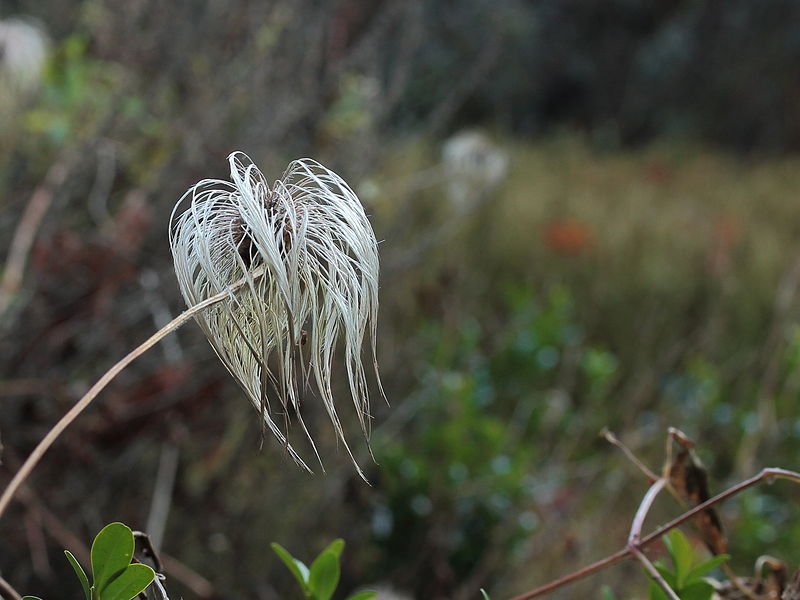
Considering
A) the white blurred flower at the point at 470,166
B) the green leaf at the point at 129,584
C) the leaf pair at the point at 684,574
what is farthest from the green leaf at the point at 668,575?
the white blurred flower at the point at 470,166

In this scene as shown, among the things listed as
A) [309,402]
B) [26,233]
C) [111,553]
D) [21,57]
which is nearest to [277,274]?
[111,553]

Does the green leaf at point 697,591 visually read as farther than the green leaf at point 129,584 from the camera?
Yes

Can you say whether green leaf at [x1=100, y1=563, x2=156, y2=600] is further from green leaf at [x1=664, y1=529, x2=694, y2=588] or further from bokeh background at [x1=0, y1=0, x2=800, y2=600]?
green leaf at [x1=664, y1=529, x2=694, y2=588]

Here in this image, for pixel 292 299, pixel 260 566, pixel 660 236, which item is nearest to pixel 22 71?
pixel 260 566

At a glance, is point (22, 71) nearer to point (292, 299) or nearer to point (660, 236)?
point (292, 299)

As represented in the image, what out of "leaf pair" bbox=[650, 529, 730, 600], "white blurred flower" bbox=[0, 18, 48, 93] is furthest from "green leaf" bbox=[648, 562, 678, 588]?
"white blurred flower" bbox=[0, 18, 48, 93]

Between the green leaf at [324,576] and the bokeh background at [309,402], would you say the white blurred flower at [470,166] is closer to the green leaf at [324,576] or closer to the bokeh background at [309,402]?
the bokeh background at [309,402]

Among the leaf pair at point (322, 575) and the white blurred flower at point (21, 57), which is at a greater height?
the white blurred flower at point (21, 57)
